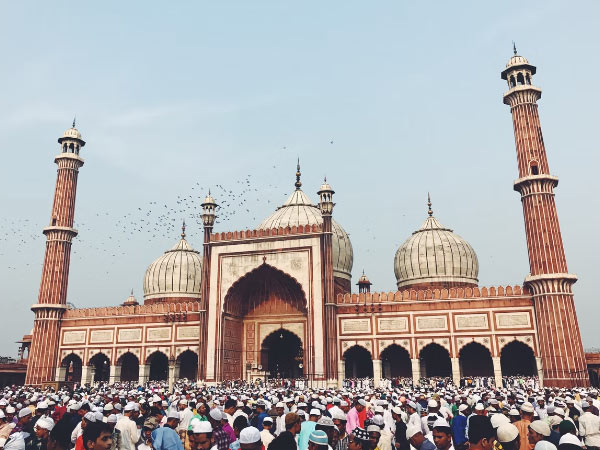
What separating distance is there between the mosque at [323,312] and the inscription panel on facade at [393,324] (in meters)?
0.05

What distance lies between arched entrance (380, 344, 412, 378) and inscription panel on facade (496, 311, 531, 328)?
17.5 ft

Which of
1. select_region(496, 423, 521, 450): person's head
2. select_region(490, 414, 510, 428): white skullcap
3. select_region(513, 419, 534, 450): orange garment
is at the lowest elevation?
select_region(513, 419, 534, 450): orange garment

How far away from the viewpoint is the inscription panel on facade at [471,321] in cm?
2531

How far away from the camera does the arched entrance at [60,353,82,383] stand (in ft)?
106

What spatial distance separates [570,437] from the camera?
397 cm

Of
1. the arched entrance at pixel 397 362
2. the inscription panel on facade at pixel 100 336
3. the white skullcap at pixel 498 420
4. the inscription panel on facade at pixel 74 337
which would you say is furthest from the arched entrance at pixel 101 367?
the white skullcap at pixel 498 420

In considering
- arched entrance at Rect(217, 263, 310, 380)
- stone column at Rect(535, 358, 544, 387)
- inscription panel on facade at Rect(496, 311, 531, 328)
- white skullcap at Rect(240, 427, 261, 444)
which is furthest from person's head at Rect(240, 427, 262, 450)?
arched entrance at Rect(217, 263, 310, 380)

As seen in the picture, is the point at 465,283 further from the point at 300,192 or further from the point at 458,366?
the point at 300,192

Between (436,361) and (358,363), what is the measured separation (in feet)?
14.0

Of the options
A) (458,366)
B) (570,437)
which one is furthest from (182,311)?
(570,437)

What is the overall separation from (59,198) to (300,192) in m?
16.0

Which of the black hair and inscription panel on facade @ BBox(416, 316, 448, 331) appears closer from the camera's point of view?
the black hair

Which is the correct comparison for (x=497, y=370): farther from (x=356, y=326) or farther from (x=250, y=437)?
(x=250, y=437)

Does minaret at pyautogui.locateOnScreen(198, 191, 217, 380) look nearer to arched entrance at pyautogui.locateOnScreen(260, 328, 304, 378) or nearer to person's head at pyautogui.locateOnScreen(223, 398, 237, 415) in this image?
arched entrance at pyautogui.locateOnScreen(260, 328, 304, 378)
